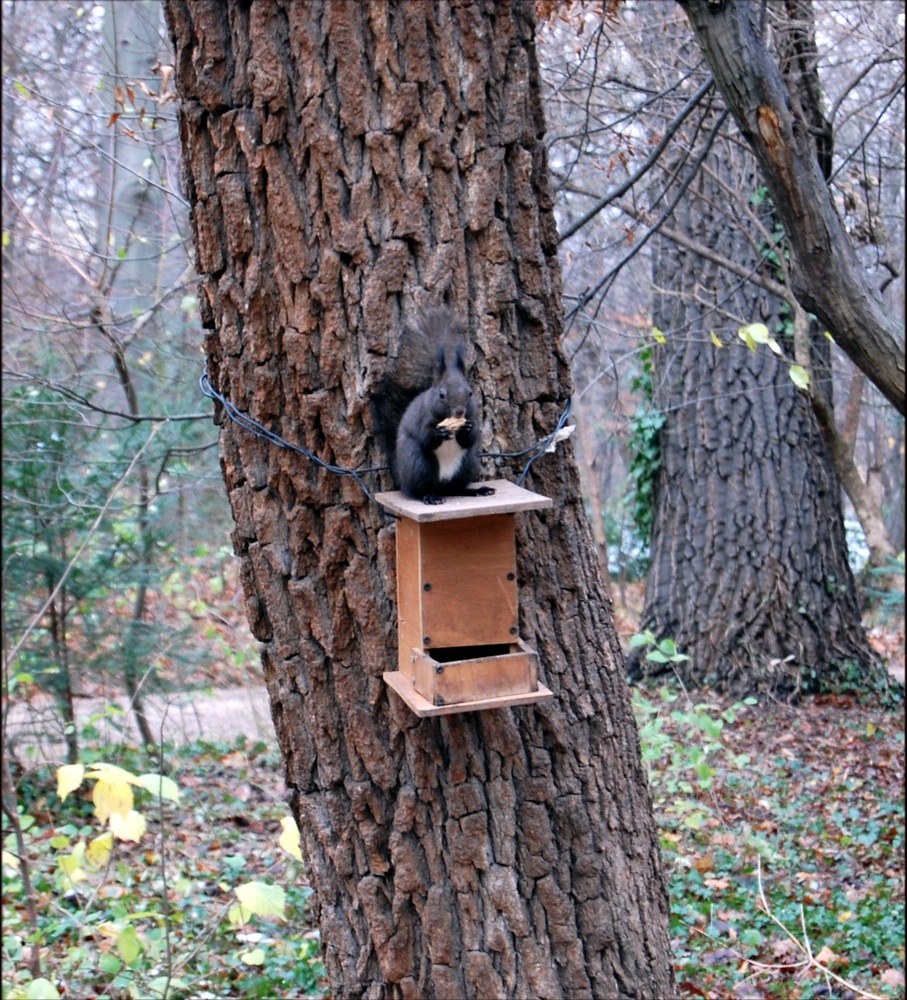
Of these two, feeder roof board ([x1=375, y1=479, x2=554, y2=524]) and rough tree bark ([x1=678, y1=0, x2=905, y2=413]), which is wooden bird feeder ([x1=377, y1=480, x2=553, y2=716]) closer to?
feeder roof board ([x1=375, y1=479, x2=554, y2=524])

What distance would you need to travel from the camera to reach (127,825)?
265 centimetres

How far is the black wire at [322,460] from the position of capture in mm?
2203

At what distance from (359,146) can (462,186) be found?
0.23m

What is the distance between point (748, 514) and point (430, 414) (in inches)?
220

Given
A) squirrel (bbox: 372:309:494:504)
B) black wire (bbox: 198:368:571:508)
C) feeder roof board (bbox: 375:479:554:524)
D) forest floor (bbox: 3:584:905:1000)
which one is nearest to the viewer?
feeder roof board (bbox: 375:479:554:524)

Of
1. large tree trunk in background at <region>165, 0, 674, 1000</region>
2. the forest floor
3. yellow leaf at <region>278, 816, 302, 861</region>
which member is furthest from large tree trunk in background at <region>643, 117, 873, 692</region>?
large tree trunk in background at <region>165, 0, 674, 1000</region>

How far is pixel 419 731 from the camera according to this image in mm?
2246

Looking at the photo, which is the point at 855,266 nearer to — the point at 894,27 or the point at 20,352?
the point at 894,27

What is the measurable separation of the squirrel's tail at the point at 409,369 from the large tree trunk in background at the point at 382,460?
0.03m

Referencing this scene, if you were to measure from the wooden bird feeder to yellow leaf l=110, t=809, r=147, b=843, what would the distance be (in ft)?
3.03

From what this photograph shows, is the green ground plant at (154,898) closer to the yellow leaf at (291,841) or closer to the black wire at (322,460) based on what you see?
the yellow leaf at (291,841)

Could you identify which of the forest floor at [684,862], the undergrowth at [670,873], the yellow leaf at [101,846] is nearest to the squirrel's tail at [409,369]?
the undergrowth at [670,873]

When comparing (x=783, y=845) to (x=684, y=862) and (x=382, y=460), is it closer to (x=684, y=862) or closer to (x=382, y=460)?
(x=684, y=862)

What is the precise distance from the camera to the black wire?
7.23 ft
